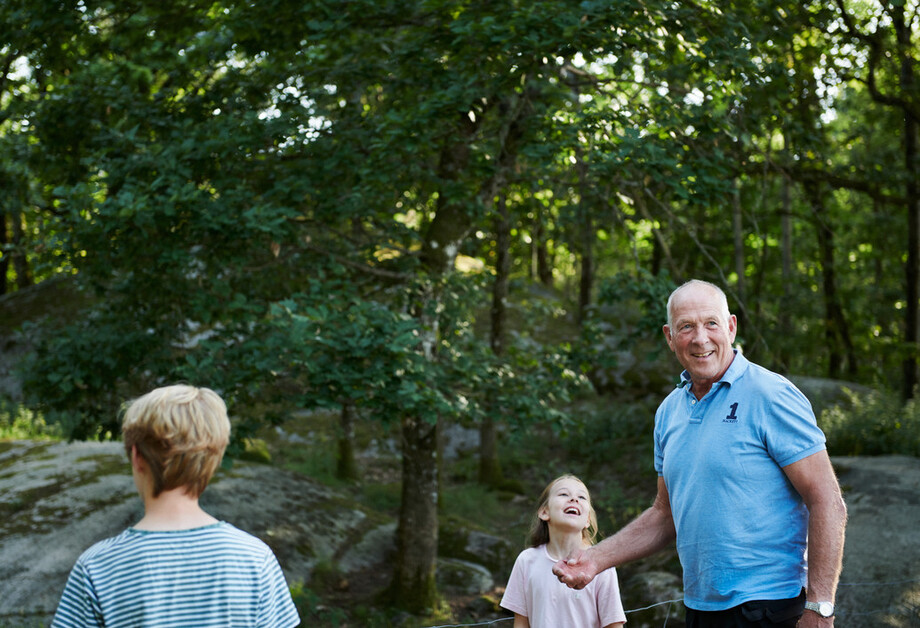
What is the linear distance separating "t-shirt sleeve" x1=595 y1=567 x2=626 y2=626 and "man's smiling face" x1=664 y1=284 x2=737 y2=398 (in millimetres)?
868

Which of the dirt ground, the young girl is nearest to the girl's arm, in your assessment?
the young girl

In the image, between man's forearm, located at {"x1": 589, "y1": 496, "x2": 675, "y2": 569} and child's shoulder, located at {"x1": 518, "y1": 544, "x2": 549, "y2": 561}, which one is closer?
man's forearm, located at {"x1": 589, "y1": 496, "x2": 675, "y2": 569}

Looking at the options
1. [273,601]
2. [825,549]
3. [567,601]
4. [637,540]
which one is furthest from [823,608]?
[273,601]

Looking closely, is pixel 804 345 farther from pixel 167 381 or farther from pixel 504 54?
pixel 167 381

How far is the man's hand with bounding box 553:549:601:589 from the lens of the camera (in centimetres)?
298

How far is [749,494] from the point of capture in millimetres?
2619

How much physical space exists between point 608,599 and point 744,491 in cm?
87

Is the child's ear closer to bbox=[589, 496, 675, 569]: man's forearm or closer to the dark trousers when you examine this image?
bbox=[589, 496, 675, 569]: man's forearm

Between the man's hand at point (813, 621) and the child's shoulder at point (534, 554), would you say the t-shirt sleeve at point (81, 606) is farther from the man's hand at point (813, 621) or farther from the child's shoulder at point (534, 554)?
the man's hand at point (813, 621)

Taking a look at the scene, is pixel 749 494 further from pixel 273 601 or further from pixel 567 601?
pixel 273 601

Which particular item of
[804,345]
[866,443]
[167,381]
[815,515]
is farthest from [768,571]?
[804,345]

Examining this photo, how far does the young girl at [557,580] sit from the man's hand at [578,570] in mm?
229

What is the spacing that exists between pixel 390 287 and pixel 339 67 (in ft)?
7.40

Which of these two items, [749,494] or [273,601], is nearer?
[273,601]
